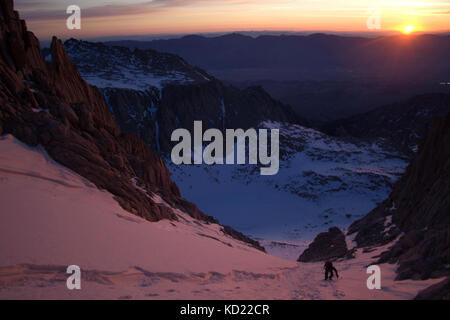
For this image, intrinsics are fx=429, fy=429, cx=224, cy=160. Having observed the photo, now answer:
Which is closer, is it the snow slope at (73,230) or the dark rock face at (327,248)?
the snow slope at (73,230)

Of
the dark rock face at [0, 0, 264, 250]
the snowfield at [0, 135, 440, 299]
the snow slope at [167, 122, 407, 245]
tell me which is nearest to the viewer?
the snowfield at [0, 135, 440, 299]

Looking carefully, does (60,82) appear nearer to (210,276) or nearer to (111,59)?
(210,276)

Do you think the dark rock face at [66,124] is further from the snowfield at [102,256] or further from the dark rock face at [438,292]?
the dark rock face at [438,292]

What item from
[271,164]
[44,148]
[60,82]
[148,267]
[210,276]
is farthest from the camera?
[271,164]

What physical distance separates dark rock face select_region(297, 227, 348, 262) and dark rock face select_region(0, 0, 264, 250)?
8674mm

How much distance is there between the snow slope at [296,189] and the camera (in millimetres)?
46741

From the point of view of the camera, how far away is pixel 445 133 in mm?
27469

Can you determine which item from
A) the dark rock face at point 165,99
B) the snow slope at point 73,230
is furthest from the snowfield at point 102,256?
the dark rock face at point 165,99

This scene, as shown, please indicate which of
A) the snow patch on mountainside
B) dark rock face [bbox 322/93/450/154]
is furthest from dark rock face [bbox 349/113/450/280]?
dark rock face [bbox 322/93/450/154]

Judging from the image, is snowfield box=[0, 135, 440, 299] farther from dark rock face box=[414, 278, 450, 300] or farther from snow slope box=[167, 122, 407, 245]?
snow slope box=[167, 122, 407, 245]

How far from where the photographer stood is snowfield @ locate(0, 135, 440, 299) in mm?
9625

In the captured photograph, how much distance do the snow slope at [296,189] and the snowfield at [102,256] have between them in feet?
88.8
